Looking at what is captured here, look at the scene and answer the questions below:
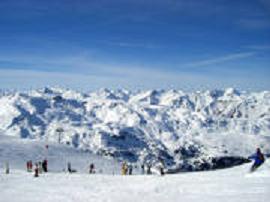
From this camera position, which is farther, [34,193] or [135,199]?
[34,193]

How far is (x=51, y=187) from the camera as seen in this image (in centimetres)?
3083

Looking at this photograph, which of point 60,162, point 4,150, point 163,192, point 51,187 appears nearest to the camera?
point 163,192

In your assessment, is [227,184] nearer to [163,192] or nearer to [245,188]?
[245,188]

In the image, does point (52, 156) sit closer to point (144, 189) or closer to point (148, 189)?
point (144, 189)

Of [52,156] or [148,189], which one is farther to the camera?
[52,156]

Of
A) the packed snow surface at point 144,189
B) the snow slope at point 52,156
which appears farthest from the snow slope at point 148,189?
the snow slope at point 52,156

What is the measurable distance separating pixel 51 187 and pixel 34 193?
279 cm

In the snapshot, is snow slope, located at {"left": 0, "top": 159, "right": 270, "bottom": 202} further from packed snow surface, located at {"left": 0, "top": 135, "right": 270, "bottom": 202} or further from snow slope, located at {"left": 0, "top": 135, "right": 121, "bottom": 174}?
snow slope, located at {"left": 0, "top": 135, "right": 121, "bottom": 174}

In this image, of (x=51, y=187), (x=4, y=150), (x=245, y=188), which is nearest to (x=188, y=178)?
(x=245, y=188)

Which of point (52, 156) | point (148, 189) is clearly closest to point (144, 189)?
point (148, 189)

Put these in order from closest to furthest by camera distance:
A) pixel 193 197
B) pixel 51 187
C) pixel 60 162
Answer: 1. pixel 193 197
2. pixel 51 187
3. pixel 60 162

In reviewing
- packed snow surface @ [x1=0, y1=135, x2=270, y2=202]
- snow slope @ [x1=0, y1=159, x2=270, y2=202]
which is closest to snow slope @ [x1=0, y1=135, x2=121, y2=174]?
packed snow surface @ [x1=0, y1=135, x2=270, y2=202]

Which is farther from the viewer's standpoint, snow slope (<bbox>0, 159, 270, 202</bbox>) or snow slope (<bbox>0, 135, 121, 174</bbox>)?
snow slope (<bbox>0, 135, 121, 174</bbox>)

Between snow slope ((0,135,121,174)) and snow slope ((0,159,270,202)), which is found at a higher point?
snow slope ((0,135,121,174))
